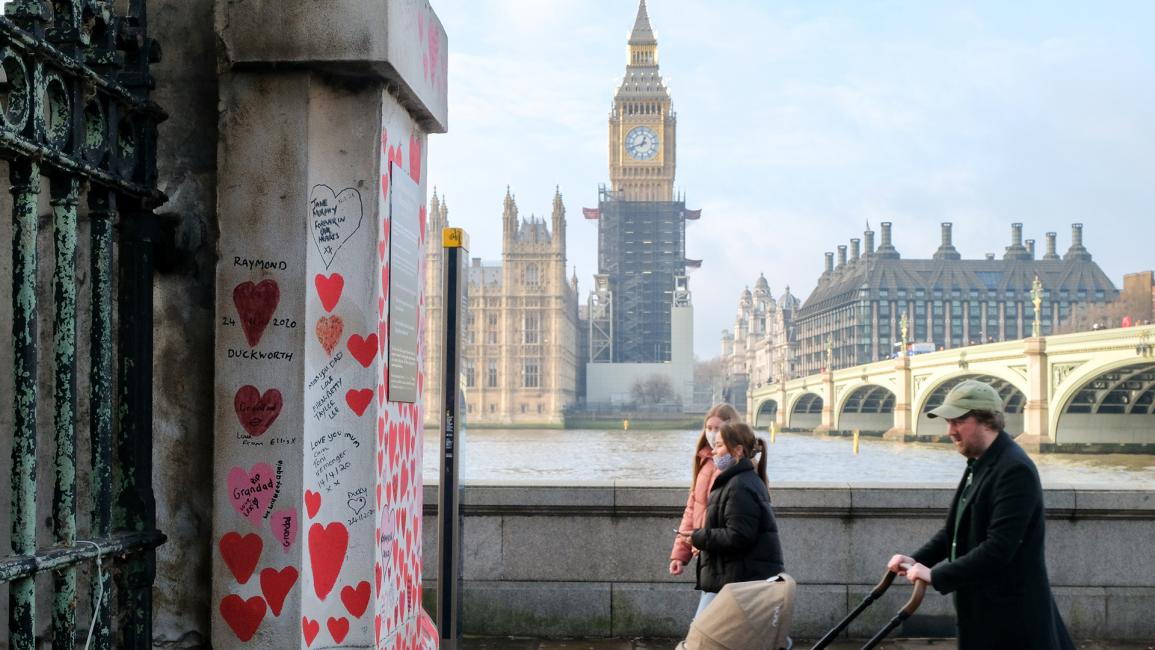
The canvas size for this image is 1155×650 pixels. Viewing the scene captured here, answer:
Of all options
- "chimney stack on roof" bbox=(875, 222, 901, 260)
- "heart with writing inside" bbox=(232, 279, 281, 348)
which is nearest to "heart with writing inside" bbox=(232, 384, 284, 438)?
"heart with writing inside" bbox=(232, 279, 281, 348)

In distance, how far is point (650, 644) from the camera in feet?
19.2

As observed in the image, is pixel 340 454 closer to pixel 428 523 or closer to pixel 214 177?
pixel 214 177

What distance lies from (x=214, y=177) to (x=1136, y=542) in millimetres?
5264

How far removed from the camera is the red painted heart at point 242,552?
2.57m

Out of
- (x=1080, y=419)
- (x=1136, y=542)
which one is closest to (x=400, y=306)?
(x=1136, y=542)

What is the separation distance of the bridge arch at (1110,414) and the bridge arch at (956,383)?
242 centimetres

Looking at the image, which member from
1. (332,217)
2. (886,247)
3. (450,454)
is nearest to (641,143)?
(886,247)

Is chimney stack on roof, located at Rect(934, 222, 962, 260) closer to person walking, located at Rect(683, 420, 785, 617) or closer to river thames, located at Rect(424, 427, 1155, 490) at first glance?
river thames, located at Rect(424, 427, 1155, 490)

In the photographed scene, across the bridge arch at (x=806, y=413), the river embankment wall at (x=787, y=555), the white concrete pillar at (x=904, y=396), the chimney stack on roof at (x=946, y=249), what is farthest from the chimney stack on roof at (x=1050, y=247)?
the river embankment wall at (x=787, y=555)

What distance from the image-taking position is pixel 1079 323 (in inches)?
4786

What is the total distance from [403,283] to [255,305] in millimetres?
404

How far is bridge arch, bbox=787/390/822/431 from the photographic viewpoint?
95.5 metres

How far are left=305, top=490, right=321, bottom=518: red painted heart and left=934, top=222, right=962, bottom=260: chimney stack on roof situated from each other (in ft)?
463

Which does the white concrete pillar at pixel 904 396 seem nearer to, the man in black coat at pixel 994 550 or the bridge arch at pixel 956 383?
the bridge arch at pixel 956 383
